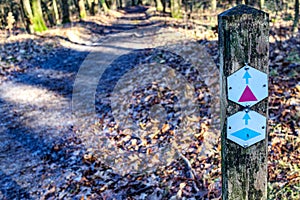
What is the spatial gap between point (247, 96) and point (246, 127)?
0.21 metres

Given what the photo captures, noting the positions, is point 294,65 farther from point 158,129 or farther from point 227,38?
point 227,38

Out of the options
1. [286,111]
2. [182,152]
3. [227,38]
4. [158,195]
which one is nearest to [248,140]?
[227,38]

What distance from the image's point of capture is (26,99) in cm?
842

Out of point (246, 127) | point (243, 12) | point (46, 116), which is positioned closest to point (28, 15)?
point (46, 116)

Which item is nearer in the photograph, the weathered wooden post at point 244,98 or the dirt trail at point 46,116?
the weathered wooden post at point 244,98

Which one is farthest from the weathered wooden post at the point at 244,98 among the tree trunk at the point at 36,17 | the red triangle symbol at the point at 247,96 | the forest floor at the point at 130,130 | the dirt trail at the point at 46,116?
the tree trunk at the point at 36,17

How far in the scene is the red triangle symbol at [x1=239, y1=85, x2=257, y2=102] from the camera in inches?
64.5

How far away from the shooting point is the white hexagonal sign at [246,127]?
5.56 ft

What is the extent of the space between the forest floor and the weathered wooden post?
1.81 meters

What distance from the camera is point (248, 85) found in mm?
1628

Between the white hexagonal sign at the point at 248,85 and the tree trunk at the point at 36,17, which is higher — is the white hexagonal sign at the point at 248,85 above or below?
below

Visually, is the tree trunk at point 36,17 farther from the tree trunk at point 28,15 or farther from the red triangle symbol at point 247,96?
the red triangle symbol at point 247,96

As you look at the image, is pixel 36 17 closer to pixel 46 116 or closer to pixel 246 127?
pixel 46 116

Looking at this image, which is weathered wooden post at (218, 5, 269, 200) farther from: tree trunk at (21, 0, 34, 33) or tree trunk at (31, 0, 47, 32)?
tree trunk at (31, 0, 47, 32)
